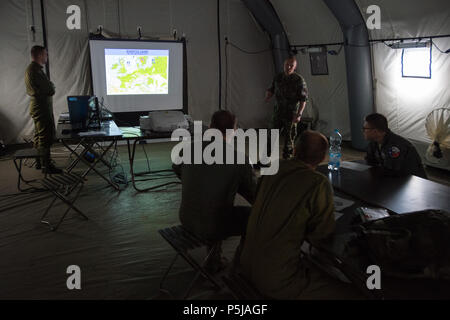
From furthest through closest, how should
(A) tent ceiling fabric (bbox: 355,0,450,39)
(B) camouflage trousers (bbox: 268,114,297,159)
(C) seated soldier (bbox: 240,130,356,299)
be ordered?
(B) camouflage trousers (bbox: 268,114,297,159)
(A) tent ceiling fabric (bbox: 355,0,450,39)
(C) seated soldier (bbox: 240,130,356,299)

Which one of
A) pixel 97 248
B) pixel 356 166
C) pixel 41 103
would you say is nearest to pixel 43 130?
pixel 41 103

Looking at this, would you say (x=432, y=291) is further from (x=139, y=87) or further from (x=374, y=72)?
(x=139, y=87)

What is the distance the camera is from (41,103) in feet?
16.5

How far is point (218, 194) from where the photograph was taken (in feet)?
7.20

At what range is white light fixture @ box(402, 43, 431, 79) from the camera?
5.12m

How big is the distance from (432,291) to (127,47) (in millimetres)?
6471

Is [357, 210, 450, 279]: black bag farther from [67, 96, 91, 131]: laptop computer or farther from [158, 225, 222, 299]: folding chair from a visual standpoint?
[67, 96, 91, 131]: laptop computer

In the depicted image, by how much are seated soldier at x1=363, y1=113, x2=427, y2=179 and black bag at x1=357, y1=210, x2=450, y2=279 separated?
115cm

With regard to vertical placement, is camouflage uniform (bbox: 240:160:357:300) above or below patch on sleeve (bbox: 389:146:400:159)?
below

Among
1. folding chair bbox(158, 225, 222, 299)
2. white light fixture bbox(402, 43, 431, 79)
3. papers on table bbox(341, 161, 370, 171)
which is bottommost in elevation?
folding chair bbox(158, 225, 222, 299)

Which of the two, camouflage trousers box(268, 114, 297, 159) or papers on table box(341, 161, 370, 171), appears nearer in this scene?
papers on table box(341, 161, 370, 171)

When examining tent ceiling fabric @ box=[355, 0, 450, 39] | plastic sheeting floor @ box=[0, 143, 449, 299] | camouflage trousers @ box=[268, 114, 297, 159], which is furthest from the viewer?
camouflage trousers @ box=[268, 114, 297, 159]

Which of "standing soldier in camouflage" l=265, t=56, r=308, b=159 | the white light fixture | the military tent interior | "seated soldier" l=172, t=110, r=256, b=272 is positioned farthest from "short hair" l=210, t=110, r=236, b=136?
the white light fixture
